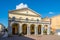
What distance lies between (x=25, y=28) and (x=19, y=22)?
4.01m

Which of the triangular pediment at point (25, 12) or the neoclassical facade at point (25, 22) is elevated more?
the triangular pediment at point (25, 12)

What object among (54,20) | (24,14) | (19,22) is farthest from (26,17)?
(54,20)

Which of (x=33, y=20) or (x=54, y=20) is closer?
(x=33, y=20)

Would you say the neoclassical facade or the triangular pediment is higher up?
the triangular pediment

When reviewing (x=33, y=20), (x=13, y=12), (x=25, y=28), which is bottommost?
(x=25, y=28)

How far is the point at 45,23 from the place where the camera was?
1293 inches

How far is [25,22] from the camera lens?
30.4 meters

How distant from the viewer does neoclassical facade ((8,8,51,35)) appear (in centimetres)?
2950

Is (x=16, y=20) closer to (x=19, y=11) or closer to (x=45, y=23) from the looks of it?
(x=19, y=11)

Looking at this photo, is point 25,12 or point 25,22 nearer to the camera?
point 25,22

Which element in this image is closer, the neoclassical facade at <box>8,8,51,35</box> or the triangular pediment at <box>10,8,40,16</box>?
the neoclassical facade at <box>8,8,51,35</box>

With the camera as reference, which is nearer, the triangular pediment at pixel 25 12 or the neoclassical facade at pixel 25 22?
the neoclassical facade at pixel 25 22

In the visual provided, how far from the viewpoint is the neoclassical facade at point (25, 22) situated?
96.8 ft

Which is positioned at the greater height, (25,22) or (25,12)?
(25,12)
